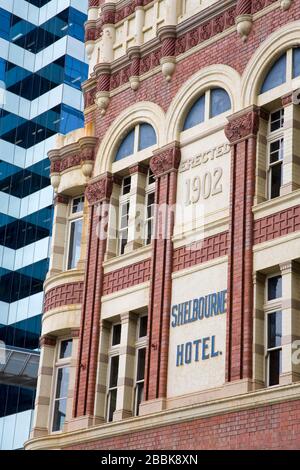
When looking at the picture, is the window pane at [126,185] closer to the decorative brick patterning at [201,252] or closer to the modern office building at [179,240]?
the modern office building at [179,240]

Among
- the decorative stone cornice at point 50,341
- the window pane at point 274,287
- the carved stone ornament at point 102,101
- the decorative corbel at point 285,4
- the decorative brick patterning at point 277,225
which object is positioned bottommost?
the window pane at point 274,287

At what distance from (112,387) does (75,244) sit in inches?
206

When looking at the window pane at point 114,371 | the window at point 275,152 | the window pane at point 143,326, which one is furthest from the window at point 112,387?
the window at point 275,152

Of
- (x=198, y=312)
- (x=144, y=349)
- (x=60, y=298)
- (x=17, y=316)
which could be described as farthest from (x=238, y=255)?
(x=17, y=316)

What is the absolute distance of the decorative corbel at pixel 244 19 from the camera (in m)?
27.6

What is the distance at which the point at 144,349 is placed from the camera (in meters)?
28.5

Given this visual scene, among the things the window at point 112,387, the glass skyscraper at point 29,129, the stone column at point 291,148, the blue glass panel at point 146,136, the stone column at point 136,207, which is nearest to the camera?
the stone column at point 291,148

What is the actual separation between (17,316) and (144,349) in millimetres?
37153

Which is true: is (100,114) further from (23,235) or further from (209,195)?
(23,235)

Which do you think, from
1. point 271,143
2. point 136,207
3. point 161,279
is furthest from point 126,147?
point 271,143

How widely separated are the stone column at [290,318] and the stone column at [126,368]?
5539 millimetres

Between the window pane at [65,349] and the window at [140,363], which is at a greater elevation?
the window pane at [65,349]

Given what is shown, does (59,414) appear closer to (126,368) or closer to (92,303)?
(92,303)

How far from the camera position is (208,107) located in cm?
2838
